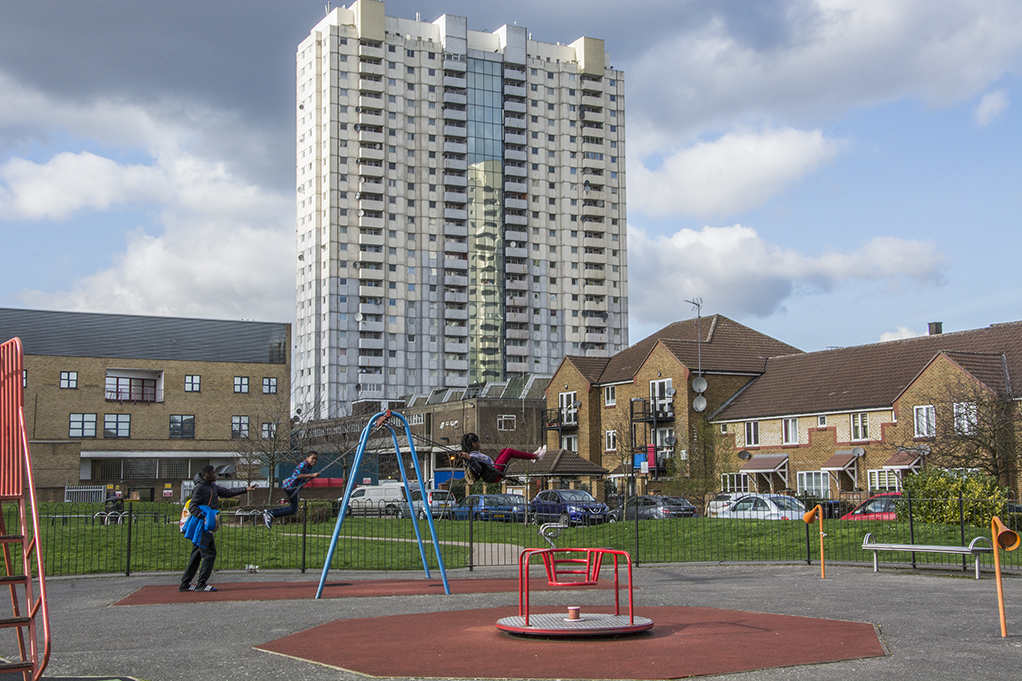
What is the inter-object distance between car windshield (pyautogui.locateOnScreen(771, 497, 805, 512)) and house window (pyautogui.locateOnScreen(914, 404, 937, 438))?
1298cm

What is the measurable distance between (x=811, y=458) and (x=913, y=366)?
6807mm

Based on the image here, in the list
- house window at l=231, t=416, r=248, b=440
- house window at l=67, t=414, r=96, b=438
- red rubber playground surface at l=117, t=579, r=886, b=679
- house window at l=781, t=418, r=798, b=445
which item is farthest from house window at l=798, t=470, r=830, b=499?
house window at l=67, t=414, r=96, b=438

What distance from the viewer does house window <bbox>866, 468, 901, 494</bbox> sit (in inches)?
1710

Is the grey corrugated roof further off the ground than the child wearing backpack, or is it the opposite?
the grey corrugated roof

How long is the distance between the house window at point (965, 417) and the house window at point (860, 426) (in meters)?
11.0

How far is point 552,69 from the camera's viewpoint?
12662 cm

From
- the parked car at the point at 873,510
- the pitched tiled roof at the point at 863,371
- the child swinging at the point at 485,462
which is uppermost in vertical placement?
the pitched tiled roof at the point at 863,371

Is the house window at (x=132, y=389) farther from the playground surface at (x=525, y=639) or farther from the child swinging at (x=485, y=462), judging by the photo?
the child swinging at (x=485, y=462)

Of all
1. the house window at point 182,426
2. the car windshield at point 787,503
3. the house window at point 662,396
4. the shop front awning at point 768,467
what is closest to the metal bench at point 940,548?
the car windshield at point 787,503

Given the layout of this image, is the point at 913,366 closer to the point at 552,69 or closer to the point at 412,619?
the point at 412,619

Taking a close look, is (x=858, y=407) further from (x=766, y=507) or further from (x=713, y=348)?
(x=766, y=507)

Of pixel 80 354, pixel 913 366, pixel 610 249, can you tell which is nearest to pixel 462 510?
pixel 913 366

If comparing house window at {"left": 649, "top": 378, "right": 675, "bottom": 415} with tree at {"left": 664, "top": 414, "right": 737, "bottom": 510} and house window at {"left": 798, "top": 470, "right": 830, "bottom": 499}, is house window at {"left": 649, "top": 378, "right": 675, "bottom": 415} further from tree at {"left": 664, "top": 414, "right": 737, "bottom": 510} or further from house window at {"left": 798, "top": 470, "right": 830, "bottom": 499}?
house window at {"left": 798, "top": 470, "right": 830, "bottom": 499}

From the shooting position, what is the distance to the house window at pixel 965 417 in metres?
31.0
